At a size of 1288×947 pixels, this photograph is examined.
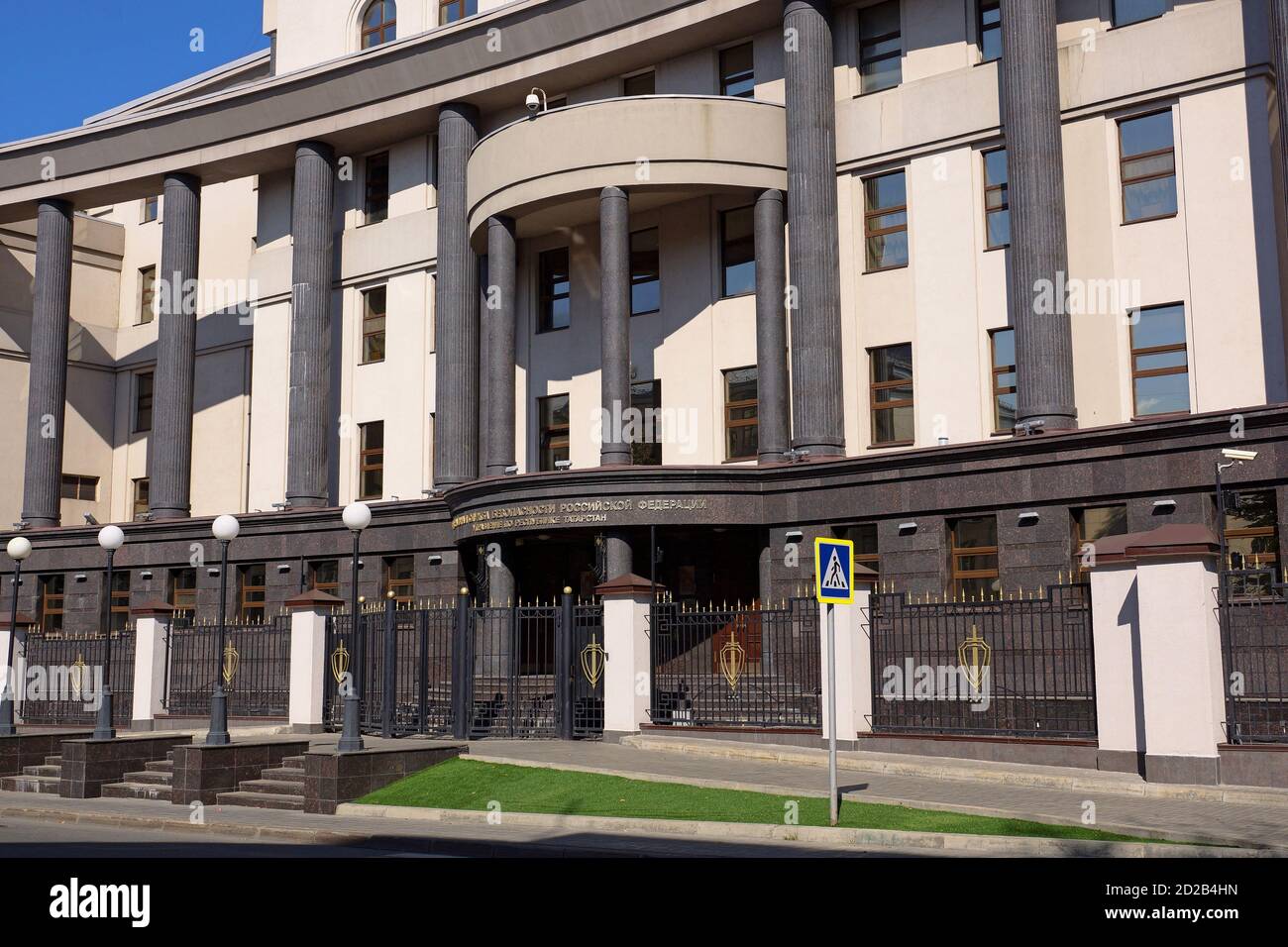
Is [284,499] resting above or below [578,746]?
above

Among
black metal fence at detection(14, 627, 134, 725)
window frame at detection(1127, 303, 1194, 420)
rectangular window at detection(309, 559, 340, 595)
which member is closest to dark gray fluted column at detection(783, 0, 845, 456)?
window frame at detection(1127, 303, 1194, 420)

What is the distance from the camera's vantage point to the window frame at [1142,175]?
24.5 m

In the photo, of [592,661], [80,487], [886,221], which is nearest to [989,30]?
[886,221]

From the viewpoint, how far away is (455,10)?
3456 centimetres

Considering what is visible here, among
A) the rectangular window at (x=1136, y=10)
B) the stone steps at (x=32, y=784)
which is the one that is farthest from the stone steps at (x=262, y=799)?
the rectangular window at (x=1136, y=10)

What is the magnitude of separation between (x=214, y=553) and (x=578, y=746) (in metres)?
18.5

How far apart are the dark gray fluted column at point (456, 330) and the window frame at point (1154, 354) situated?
591 inches

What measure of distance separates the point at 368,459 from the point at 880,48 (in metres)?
16.6

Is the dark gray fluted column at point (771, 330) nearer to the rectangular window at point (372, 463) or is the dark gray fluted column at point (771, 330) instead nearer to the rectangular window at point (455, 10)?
the rectangular window at point (455, 10)

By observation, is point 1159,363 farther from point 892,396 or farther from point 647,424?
point 647,424

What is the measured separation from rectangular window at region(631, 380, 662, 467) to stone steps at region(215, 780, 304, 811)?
45.4ft

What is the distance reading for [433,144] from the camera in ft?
116
